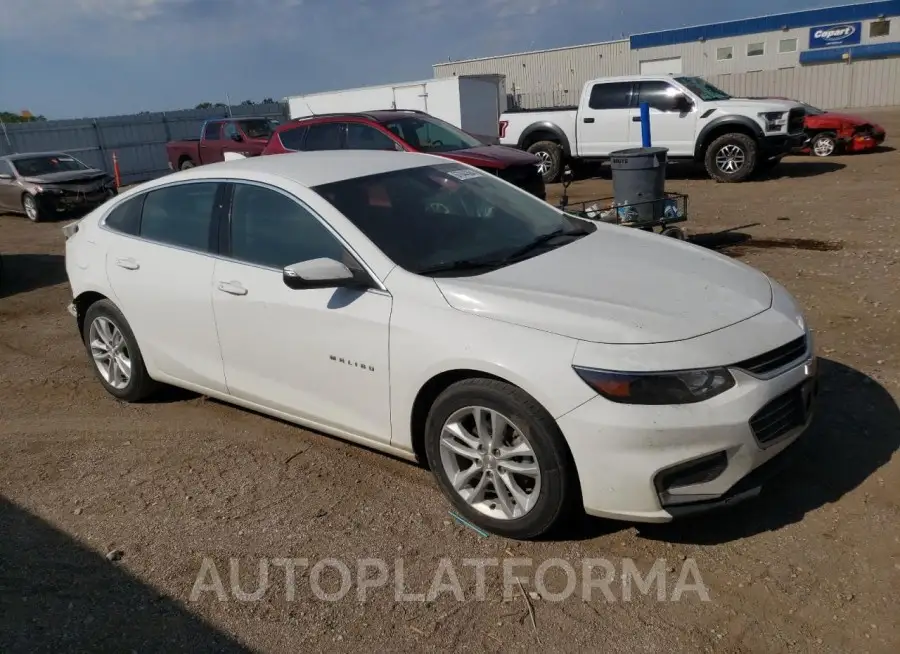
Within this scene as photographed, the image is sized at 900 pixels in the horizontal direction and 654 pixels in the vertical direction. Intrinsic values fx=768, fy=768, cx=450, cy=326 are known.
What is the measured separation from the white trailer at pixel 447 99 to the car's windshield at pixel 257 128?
394cm

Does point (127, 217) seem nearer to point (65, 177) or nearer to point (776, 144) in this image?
point (65, 177)

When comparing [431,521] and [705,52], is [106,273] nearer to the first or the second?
[431,521]

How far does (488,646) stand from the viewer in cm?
277

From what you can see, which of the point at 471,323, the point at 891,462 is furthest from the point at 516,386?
the point at 891,462

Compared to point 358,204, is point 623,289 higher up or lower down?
lower down

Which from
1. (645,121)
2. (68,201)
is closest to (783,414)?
(645,121)

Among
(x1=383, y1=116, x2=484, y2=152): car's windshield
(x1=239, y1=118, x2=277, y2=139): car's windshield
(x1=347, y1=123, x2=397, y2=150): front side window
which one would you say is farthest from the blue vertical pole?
(x1=239, y1=118, x2=277, y2=139): car's windshield

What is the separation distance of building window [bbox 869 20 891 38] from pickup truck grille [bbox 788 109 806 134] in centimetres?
2986

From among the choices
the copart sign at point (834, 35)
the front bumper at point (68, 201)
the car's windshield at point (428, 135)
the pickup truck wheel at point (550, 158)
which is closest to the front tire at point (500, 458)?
the car's windshield at point (428, 135)

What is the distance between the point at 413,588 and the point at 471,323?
1.11m

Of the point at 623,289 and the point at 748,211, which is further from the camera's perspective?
the point at 748,211

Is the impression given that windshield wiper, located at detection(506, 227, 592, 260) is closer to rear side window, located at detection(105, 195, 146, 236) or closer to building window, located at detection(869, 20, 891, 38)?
rear side window, located at detection(105, 195, 146, 236)

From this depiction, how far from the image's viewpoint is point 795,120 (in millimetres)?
13852

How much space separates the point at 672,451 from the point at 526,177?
8023 mm
